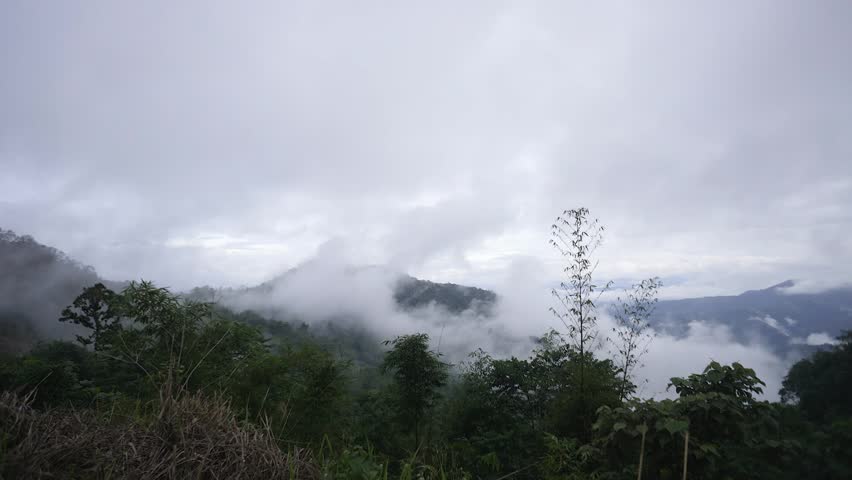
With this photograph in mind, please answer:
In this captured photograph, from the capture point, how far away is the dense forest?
1.76 m

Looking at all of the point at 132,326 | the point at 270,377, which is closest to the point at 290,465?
the point at 270,377

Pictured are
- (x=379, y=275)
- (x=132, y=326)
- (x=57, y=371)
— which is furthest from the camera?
(x=379, y=275)

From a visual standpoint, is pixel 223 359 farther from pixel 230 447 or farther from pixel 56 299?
pixel 56 299

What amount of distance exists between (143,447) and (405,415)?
1032 centimetres

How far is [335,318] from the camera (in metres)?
102

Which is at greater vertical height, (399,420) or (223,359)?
(223,359)

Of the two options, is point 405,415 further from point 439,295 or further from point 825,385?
point 439,295

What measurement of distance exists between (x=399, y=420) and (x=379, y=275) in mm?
109710

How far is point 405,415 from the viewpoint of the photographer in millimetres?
11148

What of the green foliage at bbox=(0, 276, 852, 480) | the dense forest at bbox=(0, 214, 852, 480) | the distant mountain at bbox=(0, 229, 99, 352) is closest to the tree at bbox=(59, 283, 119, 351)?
the green foliage at bbox=(0, 276, 852, 480)

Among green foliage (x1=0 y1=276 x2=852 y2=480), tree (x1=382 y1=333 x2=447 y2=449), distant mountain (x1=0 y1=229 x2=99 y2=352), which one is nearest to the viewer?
green foliage (x1=0 y1=276 x2=852 y2=480)

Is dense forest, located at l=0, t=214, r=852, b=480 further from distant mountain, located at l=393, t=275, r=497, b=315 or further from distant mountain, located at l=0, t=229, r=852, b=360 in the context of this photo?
distant mountain, located at l=393, t=275, r=497, b=315

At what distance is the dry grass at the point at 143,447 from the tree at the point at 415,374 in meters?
8.68

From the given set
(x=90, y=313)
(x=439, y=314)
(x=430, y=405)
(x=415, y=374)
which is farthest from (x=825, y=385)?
(x=439, y=314)
